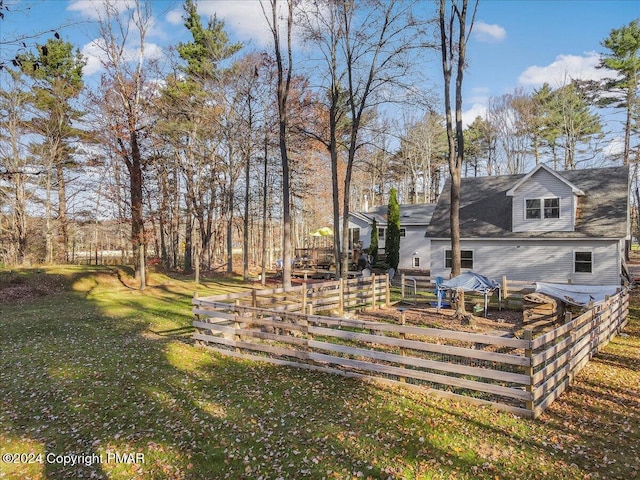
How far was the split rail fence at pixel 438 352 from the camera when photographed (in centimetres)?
632

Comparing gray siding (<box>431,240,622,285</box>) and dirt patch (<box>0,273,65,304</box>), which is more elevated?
gray siding (<box>431,240,622,285</box>)

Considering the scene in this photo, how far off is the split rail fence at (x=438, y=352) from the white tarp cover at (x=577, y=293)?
510mm

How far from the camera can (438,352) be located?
22.4 ft

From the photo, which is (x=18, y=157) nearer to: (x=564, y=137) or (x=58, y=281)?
(x=58, y=281)

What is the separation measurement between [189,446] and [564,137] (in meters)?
44.7

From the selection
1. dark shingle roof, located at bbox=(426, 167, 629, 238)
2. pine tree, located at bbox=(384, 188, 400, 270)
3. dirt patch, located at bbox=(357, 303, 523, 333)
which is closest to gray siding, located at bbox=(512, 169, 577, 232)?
dark shingle roof, located at bbox=(426, 167, 629, 238)

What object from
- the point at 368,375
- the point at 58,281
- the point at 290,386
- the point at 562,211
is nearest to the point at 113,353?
the point at 290,386

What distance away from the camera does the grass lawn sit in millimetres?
4902

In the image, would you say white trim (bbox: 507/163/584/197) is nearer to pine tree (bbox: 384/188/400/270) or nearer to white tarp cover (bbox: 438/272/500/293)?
white tarp cover (bbox: 438/272/500/293)

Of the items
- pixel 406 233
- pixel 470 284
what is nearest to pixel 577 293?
pixel 470 284

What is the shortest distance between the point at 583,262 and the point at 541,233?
7.98 ft

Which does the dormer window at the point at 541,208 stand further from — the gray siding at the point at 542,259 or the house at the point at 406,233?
the house at the point at 406,233

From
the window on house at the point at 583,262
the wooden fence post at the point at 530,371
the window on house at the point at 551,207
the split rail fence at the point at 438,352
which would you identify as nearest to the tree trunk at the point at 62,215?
the split rail fence at the point at 438,352

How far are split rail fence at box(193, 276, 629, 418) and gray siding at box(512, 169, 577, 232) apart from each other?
8600 mm
